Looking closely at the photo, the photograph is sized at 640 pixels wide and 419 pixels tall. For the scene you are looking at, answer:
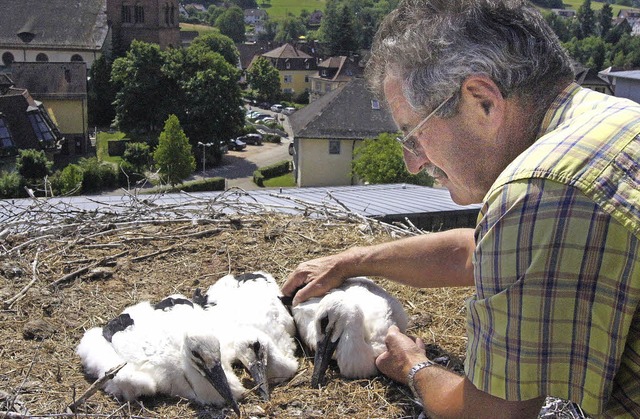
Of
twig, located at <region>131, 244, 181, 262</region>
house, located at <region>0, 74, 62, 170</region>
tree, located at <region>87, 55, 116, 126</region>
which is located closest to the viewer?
twig, located at <region>131, 244, 181, 262</region>

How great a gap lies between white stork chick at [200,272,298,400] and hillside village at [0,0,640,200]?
942cm

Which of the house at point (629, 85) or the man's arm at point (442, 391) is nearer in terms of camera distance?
the man's arm at point (442, 391)

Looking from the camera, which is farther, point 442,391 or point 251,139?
point 251,139

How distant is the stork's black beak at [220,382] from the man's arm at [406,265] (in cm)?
85

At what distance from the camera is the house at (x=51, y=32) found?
54438 millimetres

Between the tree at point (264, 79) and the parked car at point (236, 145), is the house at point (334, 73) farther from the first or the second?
the parked car at point (236, 145)

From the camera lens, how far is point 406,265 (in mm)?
3871

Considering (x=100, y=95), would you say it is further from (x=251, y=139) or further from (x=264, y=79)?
(x=264, y=79)

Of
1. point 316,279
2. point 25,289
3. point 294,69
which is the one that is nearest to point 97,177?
point 25,289

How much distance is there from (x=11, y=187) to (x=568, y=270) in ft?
86.6

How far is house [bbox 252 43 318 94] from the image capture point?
7019 cm

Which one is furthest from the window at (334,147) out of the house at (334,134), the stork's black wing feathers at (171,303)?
the stork's black wing feathers at (171,303)

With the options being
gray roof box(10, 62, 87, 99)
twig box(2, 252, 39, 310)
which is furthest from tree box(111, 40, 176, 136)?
twig box(2, 252, 39, 310)

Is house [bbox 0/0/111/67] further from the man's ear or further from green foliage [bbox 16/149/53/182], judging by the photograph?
the man's ear
